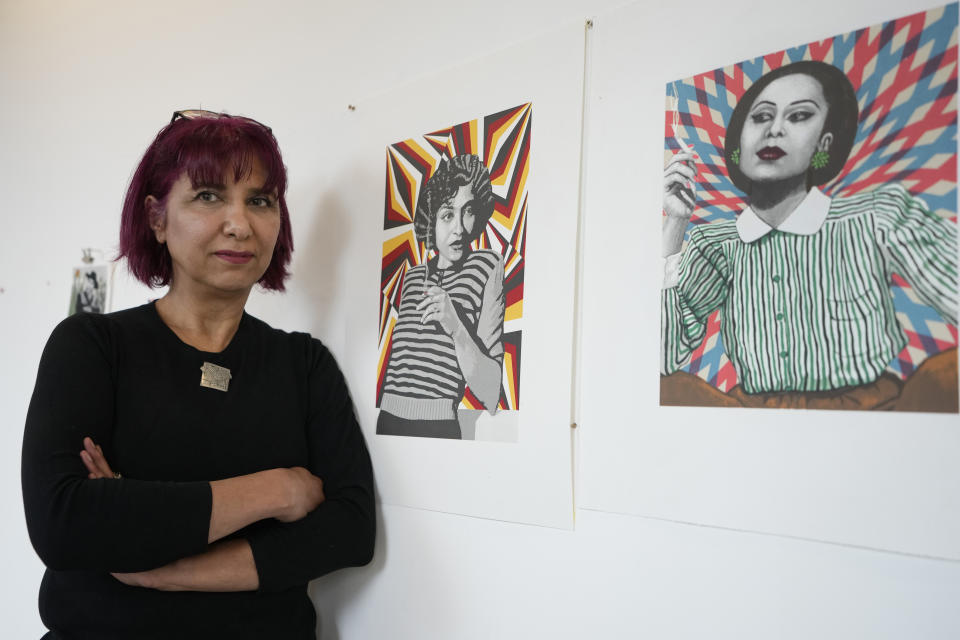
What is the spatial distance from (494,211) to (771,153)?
1.47 ft

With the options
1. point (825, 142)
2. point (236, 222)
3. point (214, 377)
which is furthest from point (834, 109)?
point (214, 377)

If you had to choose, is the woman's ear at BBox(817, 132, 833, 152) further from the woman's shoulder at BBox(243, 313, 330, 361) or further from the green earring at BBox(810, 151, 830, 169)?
the woman's shoulder at BBox(243, 313, 330, 361)

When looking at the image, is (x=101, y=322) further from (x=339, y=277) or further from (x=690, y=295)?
(x=690, y=295)

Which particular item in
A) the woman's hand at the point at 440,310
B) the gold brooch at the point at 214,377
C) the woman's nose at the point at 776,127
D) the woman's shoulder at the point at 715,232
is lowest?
the gold brooch at the point at 214,377

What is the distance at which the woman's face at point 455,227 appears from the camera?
1.23 m

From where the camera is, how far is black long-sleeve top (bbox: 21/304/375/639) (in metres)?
1.08

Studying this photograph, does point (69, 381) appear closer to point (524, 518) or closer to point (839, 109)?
point (524, 518)

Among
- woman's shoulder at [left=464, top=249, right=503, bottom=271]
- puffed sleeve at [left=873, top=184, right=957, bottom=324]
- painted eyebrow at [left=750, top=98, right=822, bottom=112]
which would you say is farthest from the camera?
woman's shoulder at [left=464, top=249, right=503, bottom=271]

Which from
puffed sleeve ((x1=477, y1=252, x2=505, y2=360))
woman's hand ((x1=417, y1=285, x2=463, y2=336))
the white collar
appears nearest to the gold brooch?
woman's hand ((x1=417, y1=285, x2=463, y2=336))

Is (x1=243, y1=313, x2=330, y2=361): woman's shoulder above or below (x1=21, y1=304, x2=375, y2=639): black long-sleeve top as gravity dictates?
above

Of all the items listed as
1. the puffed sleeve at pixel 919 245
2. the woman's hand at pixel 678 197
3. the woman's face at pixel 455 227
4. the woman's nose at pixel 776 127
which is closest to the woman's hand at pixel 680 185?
the woman's hand at pixel 678 197

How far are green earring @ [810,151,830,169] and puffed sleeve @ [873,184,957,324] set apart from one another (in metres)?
0.07

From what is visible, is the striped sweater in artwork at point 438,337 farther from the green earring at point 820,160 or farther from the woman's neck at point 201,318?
the green earring at point 820,160

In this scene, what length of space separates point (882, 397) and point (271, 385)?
0.97 meters
